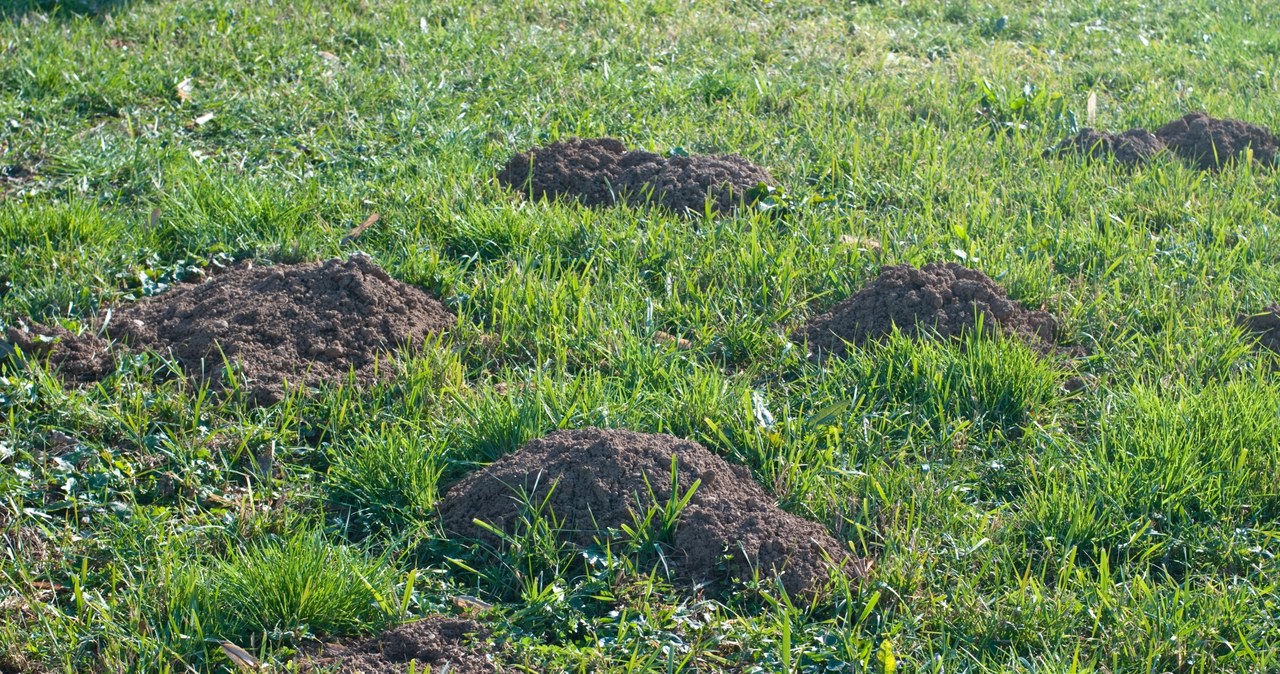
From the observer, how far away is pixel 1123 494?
3205 millimetres

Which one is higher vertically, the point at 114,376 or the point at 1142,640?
the point at 114,376

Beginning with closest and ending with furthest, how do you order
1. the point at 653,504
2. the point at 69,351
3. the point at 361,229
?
the point at 653,504
the point at 69,351
the point at 361,229

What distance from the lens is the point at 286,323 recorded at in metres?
A: 3.82

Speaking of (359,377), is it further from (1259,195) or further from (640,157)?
(1259,195)

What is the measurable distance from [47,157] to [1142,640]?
4.56 m

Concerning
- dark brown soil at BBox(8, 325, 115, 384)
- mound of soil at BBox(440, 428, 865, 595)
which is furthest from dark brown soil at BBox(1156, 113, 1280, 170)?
dark brown soil at BBox(8, 325, 115, 384)

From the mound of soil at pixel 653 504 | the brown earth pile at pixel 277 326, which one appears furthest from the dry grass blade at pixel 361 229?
the mound of soil at pixel 653 504

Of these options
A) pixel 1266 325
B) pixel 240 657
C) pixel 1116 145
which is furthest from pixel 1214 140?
pixel 240 657

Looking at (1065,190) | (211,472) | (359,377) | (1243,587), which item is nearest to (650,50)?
(1065,190)

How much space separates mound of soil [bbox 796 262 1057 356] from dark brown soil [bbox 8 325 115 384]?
2.27 metres

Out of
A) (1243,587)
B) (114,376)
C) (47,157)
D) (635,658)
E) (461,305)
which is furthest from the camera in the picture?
(47,157)

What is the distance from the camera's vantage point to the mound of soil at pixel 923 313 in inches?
156

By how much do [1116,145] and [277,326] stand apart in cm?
406

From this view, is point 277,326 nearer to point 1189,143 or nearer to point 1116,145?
point 1116,145
